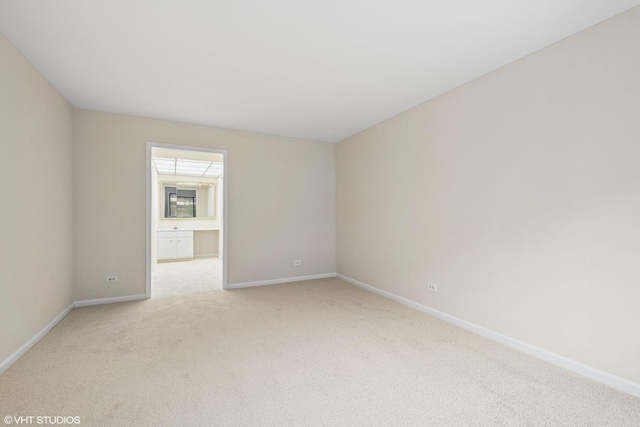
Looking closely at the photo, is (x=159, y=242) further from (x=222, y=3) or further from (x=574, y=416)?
(x=574, y=416)

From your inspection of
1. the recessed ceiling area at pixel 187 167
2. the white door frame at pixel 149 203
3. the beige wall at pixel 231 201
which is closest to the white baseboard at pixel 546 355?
the beige wall at pixel 231 201

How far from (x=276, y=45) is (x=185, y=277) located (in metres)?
4.73

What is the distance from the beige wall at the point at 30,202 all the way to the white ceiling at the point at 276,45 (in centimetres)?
29

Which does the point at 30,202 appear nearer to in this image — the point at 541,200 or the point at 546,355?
the point at 541,200

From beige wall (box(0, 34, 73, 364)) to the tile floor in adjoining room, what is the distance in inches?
55.2

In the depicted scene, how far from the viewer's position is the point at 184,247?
768 centimetres

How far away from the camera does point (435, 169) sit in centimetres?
349

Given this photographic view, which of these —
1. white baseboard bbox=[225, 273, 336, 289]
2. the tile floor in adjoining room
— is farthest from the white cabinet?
white baseboard bbox=[225, 273, 336, 289]

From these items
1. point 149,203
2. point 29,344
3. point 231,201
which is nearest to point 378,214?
point 231,201

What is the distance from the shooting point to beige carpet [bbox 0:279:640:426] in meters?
1.76

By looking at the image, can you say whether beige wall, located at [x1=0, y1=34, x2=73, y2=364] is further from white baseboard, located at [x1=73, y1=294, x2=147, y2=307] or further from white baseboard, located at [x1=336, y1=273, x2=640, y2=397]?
white baseboard, located at [x1=336, y1=273, x2=640, y2=397]

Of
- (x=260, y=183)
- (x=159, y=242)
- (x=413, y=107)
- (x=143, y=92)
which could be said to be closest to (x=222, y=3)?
(x=143, y=92)

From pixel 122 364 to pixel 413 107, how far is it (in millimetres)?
4131

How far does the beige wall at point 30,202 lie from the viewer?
7.45ft
